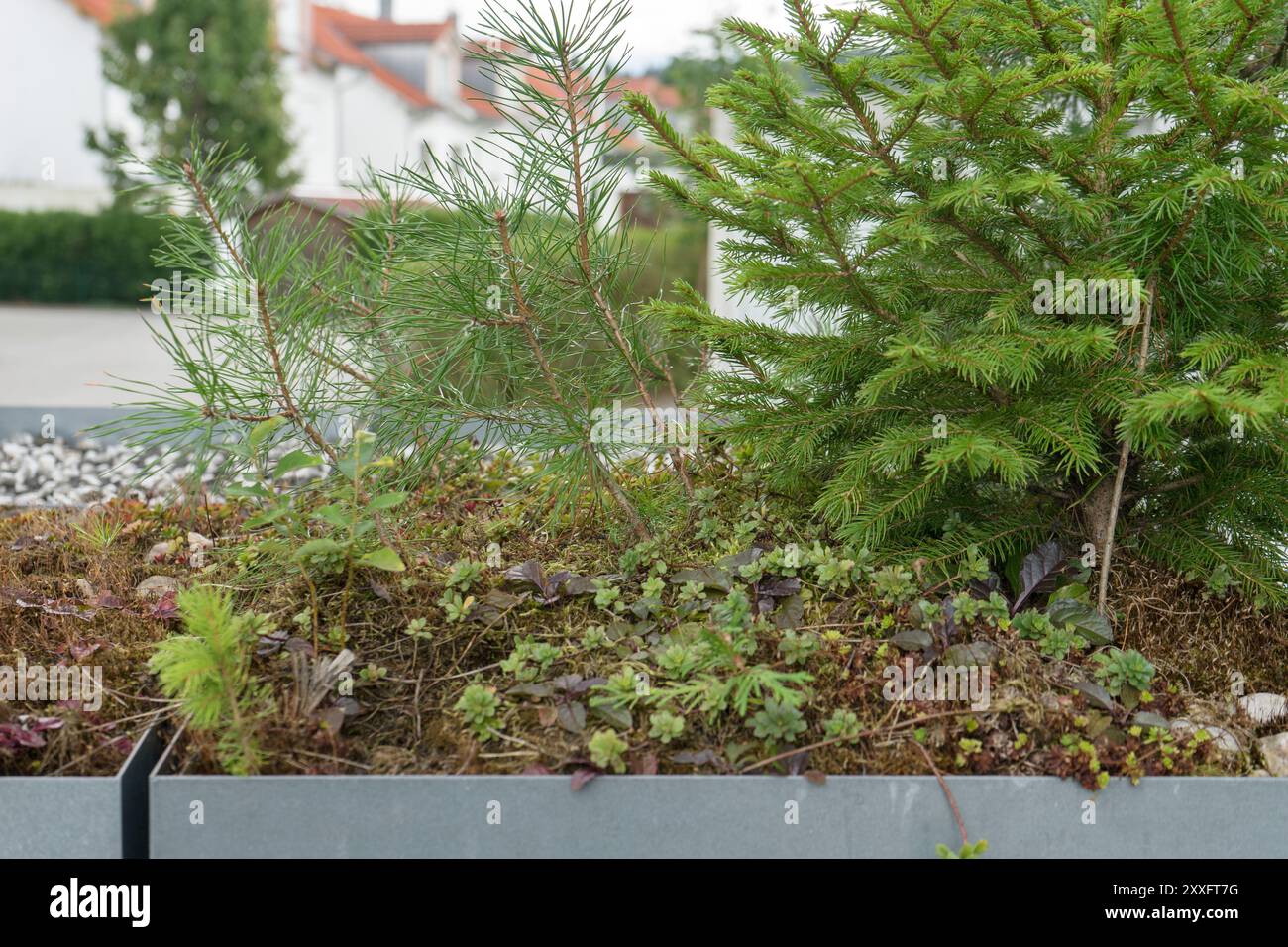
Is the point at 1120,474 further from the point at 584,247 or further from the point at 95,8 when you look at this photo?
the point at 95,8

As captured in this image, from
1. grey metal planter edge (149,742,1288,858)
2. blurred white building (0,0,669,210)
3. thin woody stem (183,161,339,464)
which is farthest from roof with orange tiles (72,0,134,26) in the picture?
grey metal planter edge (149,742,1288,858)

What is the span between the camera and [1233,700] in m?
1.67

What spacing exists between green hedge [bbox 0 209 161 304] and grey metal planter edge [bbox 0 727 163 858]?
14679mm

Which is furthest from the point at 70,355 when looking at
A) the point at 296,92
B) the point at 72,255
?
the point at 296,92

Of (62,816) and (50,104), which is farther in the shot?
(50,104)

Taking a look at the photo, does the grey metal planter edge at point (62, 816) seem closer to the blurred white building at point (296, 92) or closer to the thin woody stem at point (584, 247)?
the thin woody stem at point (584, 247)

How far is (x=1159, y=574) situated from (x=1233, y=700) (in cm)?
31

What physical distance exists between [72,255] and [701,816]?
52.5 feet

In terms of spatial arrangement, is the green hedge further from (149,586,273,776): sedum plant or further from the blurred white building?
(149,586,273,776): sedum plant

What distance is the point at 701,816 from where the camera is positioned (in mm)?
1416

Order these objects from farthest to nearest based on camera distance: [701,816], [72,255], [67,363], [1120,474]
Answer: [72,255] < [67,363] < [1120,474] < [701,816]

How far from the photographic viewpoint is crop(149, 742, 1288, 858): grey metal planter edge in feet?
4.62

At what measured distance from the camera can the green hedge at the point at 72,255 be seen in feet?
46.9

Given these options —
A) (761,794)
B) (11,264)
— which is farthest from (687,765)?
(11,264)
